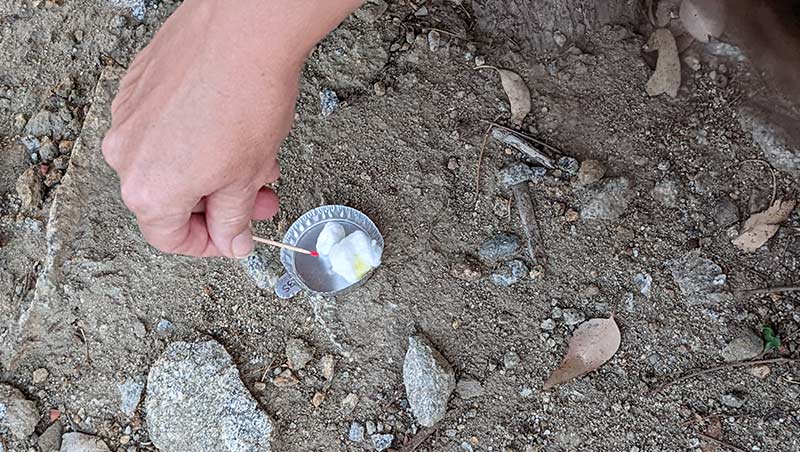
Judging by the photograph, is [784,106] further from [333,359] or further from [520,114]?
[333,359]

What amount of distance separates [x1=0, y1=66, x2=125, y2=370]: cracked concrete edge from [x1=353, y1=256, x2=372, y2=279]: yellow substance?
0.83 metres

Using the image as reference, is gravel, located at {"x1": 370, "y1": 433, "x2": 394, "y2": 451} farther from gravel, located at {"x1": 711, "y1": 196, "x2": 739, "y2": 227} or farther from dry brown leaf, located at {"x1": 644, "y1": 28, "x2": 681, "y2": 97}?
dry brown leaf, located at {"x1": 644, "y1": 28, "x2": 681, "y2": 97}

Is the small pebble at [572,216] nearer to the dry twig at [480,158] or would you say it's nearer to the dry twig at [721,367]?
the dry twig at [480,158]

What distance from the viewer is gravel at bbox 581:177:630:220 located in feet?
6.97

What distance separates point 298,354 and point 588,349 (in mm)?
823

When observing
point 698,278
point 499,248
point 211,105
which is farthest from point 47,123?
point 698,278

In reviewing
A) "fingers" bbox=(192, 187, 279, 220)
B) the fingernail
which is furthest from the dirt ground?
the fingernail

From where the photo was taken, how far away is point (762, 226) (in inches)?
81.4

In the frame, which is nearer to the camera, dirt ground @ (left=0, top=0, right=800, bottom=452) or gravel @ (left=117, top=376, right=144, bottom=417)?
dirt ground @ (left=0, top=0, right=800, bottom=452)

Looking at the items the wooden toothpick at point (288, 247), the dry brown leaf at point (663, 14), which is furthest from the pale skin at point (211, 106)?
the dry brown leaf at point (663, 14)

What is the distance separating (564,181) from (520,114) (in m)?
0.24

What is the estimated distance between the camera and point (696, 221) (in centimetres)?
210

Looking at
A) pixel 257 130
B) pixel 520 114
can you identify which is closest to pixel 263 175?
pixel 257 130

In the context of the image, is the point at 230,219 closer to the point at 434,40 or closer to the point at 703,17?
the point at 434,40
